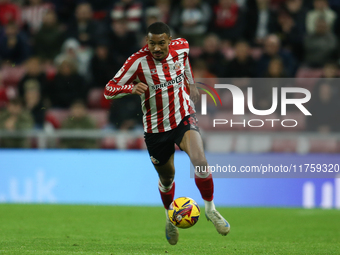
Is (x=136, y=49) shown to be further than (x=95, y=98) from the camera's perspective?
Yes

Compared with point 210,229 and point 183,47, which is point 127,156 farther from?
point 183,47

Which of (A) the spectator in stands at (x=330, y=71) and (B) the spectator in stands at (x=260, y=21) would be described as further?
(B) the spectator in stands at (x=260, y=21)

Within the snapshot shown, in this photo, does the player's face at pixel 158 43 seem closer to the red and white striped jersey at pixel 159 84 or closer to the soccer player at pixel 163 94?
the soccer player at pixel 163 94

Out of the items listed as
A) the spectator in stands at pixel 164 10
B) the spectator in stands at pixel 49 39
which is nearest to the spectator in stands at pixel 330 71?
the spectator in stands at pixel 164 10

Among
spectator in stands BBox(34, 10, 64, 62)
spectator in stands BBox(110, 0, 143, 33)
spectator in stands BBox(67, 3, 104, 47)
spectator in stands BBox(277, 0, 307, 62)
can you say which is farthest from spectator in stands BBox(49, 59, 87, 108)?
spectator in stands BBox(277, 0, 307, 62)

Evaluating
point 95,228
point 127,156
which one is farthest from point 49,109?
point 95,228

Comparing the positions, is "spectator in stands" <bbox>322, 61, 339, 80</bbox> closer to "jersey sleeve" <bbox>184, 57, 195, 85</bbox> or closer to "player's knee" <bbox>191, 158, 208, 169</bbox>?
"jersey sleeve" <bbox>184, 57, 195, 85</bbox>

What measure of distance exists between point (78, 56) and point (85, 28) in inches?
39.1

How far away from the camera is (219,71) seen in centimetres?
1119

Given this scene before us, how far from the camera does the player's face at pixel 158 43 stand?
5683mm

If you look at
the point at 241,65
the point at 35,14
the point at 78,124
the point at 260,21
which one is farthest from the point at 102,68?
the point at 260,21

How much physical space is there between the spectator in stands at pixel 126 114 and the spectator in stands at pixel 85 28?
2.63m

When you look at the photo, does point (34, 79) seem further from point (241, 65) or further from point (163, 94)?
point (163, 94)

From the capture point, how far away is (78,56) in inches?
482
